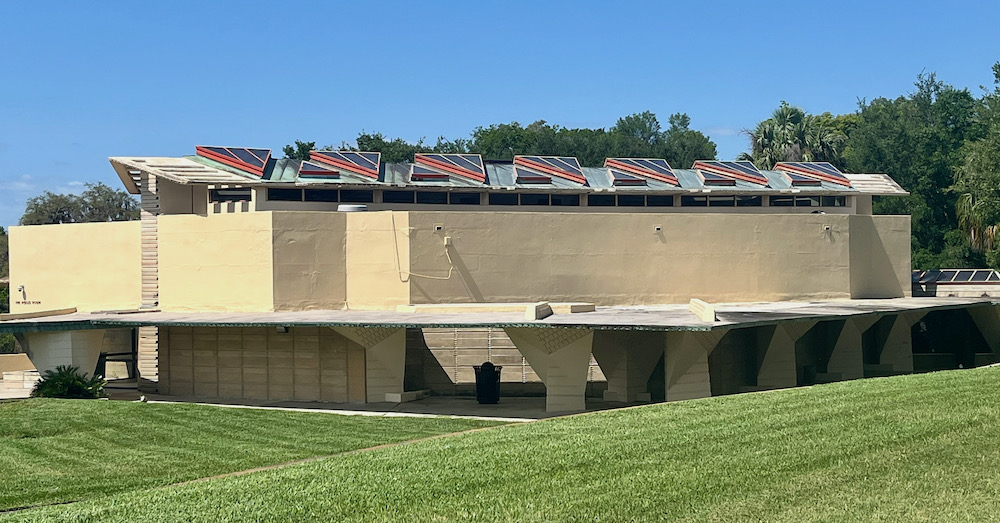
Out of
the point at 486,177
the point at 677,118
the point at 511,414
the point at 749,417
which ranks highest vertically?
the point at 677,118

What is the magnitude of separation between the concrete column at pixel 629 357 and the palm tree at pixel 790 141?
4821cm

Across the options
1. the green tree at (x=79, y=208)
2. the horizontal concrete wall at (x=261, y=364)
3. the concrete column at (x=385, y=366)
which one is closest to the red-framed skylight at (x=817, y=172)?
the concrete column at (x=385, y=366)

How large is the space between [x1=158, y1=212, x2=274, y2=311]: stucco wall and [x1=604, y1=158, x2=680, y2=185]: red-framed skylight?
17.2 m

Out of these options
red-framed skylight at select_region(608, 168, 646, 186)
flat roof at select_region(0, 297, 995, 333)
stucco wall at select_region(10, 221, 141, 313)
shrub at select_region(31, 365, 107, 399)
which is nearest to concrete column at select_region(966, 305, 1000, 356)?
flat roof at select_region(0, 297, 995, 333)

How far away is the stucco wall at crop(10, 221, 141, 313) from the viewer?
43.9 meters

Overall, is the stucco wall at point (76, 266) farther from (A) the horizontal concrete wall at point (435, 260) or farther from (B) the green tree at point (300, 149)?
(B) the green tree at point (300, 149)

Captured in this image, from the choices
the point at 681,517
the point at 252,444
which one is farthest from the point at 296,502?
the point at 252,444

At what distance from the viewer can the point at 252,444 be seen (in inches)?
992

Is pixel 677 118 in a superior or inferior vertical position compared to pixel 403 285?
superior

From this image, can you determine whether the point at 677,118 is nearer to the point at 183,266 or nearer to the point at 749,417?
the point at 183,266

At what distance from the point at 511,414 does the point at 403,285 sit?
885cm

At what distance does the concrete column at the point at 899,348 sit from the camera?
4591cm

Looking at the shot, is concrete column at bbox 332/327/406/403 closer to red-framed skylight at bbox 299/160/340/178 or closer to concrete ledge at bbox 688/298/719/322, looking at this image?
concrete ledge at bbox 688/298/719/322

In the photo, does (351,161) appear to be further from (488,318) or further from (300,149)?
(300,149)
